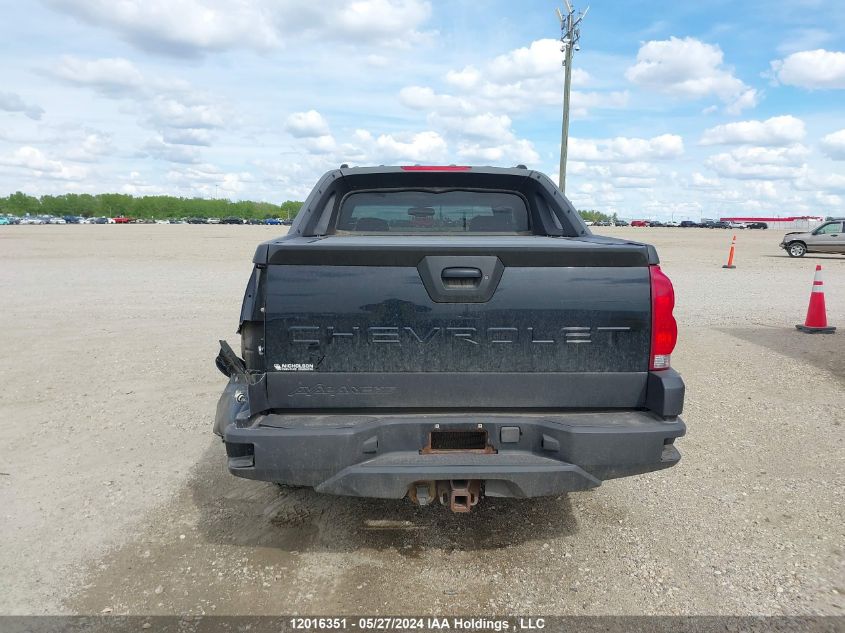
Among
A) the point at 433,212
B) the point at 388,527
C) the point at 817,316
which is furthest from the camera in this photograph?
the point at 817,316

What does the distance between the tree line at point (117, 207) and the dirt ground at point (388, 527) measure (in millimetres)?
166017

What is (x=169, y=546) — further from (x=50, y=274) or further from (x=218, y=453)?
(x=50, y=274)

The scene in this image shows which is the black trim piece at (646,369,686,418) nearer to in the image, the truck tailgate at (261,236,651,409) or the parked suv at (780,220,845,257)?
the truck tailgate at (261,236,651,409)

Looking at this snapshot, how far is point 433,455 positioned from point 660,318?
122cm

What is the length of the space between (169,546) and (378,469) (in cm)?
148

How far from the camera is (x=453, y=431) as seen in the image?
9.64 ft

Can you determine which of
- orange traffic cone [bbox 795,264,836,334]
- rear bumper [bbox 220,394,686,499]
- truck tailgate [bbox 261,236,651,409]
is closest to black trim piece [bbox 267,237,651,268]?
truck tailgate [bbox 261,236,651,409]

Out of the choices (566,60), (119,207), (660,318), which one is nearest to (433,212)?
(660,318)

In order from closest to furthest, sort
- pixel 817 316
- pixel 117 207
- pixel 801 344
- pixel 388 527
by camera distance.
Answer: pixel 388 527, pixel 801 344, pixel 817 316, pixel 117 207

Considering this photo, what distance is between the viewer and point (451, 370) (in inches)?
116

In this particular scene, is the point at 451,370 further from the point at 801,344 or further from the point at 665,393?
the point at 801,344

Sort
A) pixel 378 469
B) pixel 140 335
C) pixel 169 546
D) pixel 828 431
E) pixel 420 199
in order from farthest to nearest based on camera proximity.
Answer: pixel 140 335 < pixel 828 431 < pixel 420 199 < pixel 169 546 < pixel 378 469

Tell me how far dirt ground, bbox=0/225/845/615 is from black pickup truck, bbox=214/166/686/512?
58 cm

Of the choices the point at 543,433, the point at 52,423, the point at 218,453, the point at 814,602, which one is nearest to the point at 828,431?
the point at 814,602
